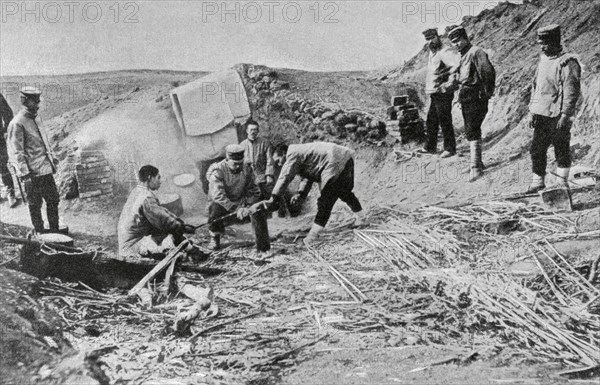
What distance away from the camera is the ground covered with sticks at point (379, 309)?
4.90 meters

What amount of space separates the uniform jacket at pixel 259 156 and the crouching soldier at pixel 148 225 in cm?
87

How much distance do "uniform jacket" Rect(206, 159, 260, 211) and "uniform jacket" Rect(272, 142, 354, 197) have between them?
28 cm

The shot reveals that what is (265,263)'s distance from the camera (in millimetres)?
5914

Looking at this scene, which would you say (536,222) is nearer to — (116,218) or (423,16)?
(423,16)

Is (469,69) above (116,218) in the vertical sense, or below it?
above

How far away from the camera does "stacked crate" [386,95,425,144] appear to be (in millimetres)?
6352

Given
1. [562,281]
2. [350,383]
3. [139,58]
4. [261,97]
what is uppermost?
[139,58]

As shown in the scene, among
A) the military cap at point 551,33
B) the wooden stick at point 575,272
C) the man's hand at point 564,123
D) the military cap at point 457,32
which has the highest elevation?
the military cap at point 457,32

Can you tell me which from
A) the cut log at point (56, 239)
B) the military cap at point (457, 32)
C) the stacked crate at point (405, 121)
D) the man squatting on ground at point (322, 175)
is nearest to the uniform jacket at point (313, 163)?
→ the man squatting on ground at point (322, 175)

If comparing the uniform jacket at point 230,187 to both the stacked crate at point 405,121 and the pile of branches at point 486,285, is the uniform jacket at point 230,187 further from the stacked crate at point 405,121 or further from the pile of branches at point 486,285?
Result: the stacked crate at point 405,121

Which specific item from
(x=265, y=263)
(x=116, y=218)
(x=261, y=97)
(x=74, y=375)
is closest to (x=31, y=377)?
(x=74, y=375)

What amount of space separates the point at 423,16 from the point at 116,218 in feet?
12.1

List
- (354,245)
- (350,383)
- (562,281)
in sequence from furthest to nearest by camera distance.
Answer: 1. (354,245)
2. (562,281)
3. (350,383)

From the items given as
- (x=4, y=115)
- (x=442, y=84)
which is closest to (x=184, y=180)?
(x=4, y=115)
